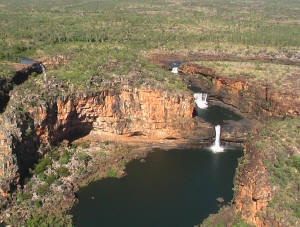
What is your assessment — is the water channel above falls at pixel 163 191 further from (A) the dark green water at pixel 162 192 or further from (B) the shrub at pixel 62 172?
(B) the shrub at pixel 62 172

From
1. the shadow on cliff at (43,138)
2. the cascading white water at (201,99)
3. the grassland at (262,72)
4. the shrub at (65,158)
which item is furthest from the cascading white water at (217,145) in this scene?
the shrub at (65,158)

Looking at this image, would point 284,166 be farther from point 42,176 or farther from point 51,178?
point 42,176

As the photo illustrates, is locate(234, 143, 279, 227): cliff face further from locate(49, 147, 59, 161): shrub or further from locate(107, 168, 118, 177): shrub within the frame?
locate(49, 147, 59, 161): shrub

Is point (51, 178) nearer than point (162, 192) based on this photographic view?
Yes

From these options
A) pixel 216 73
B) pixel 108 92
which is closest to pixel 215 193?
pixel 108 92

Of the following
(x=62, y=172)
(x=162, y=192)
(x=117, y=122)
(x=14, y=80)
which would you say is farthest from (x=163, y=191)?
(x=14, y=80)

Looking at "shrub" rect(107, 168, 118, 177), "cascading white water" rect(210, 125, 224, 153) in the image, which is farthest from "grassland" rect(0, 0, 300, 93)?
"shrub" rect(107, 168, 118, 177)

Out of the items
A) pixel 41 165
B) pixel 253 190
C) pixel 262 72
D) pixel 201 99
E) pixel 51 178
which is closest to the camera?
pixel 253 190
